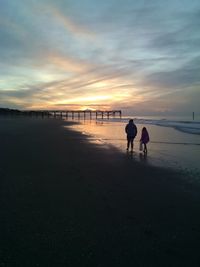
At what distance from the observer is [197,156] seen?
48.5 ft

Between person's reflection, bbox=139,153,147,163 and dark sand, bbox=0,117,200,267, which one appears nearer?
dark sand, bbox=0,117,200,267

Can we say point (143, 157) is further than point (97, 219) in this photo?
Yes

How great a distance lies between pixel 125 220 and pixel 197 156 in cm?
1023

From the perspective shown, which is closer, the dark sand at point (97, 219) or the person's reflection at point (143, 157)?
the dark sand at point (97, 219)

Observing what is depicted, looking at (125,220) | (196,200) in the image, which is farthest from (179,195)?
(125,220)

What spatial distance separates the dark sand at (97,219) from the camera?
4.21 m

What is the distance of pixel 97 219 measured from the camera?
18.3ft

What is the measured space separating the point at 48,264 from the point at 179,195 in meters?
4.48

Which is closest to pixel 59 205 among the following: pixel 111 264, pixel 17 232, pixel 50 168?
pixel 17 232

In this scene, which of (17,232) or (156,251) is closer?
(156,251)

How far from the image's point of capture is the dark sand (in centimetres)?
421

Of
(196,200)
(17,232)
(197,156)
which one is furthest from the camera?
(197,156)

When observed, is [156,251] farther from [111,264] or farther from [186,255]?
[111,264]

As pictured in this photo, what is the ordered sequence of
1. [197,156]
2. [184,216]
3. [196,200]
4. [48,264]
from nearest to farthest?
[48,264] → [184,216] → [196,200] → [197,156]
